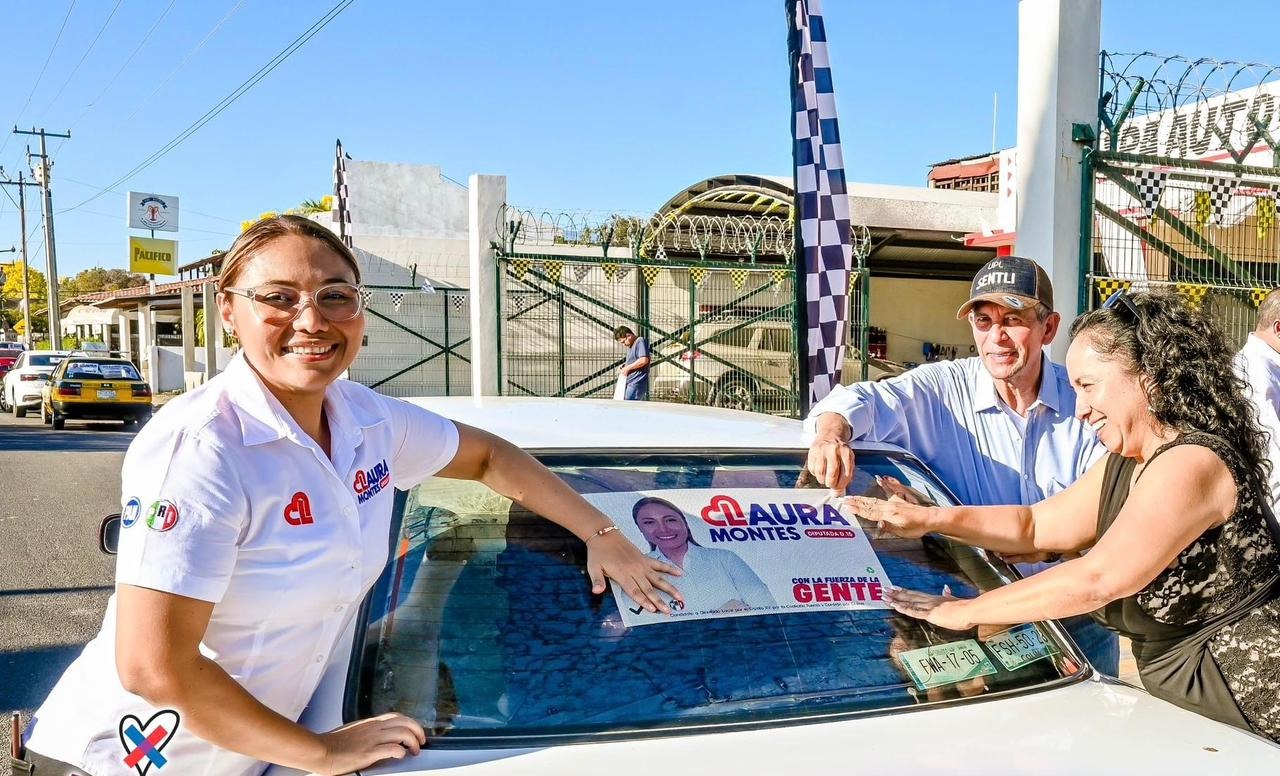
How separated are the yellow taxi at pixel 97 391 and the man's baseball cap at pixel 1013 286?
17171 mm

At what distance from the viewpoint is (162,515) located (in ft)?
4.71

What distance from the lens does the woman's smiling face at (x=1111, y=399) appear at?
1993mm

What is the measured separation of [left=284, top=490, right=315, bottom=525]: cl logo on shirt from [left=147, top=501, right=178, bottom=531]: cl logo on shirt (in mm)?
178

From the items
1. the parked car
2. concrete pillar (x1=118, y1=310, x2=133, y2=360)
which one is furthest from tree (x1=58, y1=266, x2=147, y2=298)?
the parked car

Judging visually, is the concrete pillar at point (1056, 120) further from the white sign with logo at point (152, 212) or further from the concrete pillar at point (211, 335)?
the white sign with logo at point (152, 212)

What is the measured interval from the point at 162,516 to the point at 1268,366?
4.25 metres

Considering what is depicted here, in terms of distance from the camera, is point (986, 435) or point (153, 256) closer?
point (986, 435)

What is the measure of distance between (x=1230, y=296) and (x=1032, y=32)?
285 cm

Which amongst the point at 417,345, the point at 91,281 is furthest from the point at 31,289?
the point at 417,345

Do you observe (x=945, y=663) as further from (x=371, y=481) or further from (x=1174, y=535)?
(x=371, y=481)

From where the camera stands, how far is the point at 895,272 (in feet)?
58.3

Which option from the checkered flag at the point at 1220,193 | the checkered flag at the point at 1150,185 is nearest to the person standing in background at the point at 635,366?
the checkered flag at the point at 1150,185

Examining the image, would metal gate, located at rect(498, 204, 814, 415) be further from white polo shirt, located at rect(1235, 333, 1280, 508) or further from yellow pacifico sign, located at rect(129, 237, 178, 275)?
yellow pacifico sign, located at rect(129, 237, 178, 275)

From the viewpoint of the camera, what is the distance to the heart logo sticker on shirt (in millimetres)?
1537
